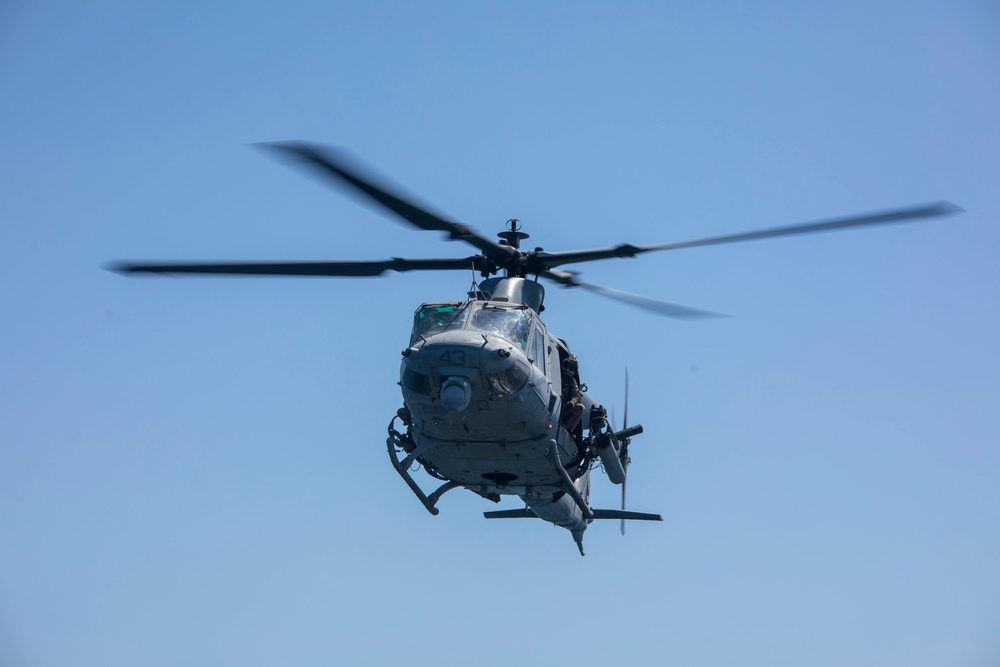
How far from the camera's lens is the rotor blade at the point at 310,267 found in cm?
2427

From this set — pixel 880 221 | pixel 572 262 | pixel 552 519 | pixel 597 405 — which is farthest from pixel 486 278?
pixel 880 221

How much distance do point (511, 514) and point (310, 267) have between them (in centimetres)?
787

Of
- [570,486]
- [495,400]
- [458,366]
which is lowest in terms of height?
[570,486]

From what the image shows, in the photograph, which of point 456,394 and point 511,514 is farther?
point 511,514

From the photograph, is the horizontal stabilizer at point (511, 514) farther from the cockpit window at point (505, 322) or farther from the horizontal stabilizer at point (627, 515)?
the cockpit window at point (505, 322)

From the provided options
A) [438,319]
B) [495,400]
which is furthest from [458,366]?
[438,319]

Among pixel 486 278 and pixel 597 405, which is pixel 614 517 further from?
pixel 486 278

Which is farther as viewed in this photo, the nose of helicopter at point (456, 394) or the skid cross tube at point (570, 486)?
the skid cross tube at point (570, 486)

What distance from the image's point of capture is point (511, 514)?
96.7ft

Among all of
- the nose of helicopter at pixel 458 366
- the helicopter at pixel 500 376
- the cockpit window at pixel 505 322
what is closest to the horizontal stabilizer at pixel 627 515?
the helicopter at pixel 500 376

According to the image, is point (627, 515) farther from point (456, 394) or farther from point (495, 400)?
point (456, 394)

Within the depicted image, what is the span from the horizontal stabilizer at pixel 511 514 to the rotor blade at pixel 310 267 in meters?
5.90

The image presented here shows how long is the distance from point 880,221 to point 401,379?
29.6ft

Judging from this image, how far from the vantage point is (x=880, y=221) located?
2255 cm
